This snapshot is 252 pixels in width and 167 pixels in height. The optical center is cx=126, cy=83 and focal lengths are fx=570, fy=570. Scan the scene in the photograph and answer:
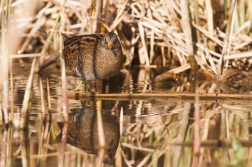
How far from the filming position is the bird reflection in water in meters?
4.09

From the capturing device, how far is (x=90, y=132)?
452cm

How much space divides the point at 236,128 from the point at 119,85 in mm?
2257

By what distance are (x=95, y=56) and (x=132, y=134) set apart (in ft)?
5.94

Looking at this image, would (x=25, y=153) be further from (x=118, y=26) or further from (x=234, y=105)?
(x=118, y=26)

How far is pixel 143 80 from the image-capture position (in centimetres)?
702

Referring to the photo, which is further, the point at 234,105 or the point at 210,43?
the point at 210,43

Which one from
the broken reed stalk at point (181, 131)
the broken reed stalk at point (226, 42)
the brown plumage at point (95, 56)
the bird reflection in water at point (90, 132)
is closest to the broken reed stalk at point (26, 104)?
the bird reflection in water at point (90, 132)

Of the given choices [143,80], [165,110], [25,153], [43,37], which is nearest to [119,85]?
[143,80]

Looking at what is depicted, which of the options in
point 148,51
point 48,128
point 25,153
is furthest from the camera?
point 148,51

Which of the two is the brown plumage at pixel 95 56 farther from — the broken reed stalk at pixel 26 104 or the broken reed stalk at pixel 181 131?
the broken reed stalk at pixel 26 104

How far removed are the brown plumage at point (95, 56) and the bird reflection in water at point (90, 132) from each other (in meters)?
0.86

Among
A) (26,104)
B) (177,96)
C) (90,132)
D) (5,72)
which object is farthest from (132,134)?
(177,96)

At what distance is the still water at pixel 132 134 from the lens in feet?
12.6

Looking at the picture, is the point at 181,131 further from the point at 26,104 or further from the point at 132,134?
the point at 26,104
